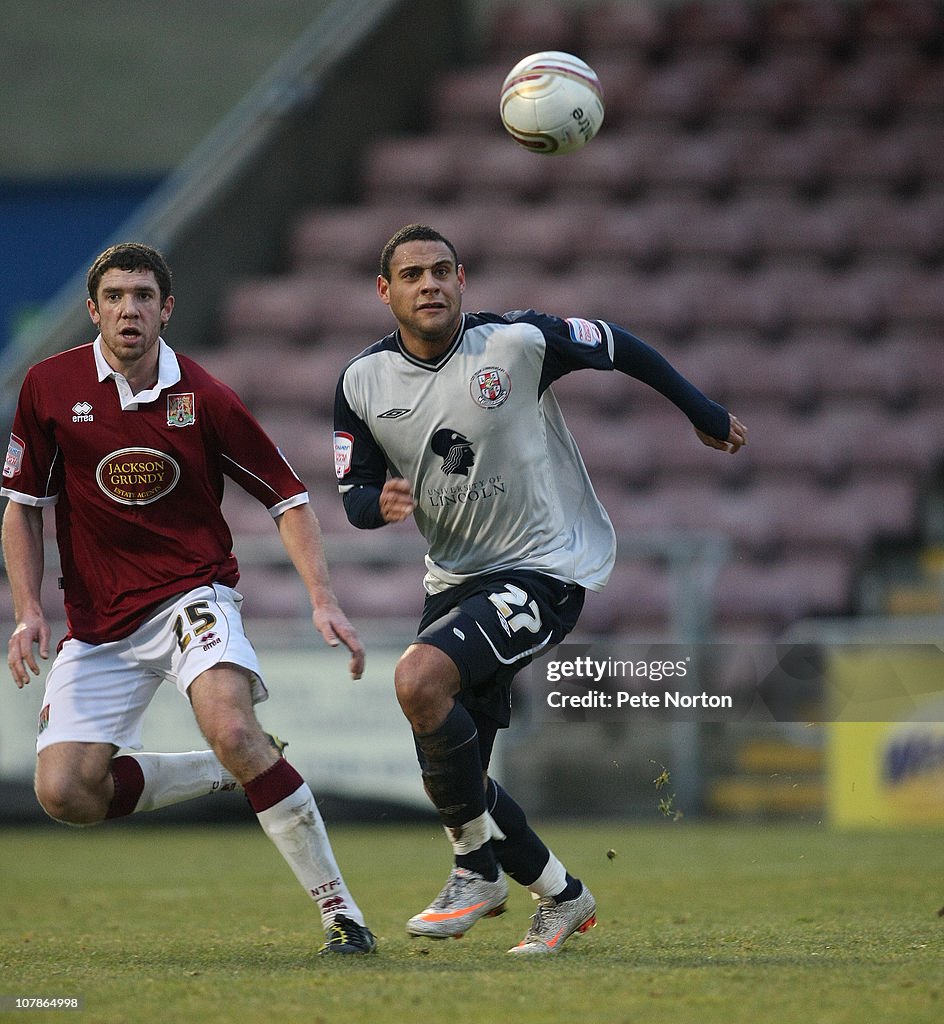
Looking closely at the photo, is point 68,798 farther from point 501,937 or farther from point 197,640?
point 501,937

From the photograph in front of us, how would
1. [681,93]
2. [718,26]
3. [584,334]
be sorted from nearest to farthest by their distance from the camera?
[584,334] < [681,93] < [718,26]

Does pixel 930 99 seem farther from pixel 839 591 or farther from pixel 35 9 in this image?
pixel 35 9

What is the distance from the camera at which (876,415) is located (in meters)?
13.4

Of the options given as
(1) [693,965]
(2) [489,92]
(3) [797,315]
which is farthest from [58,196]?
(1) [693,965]

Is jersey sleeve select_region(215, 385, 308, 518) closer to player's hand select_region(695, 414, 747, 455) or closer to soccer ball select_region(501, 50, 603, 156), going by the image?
player's hand select_region(695, 414, 747, 455)

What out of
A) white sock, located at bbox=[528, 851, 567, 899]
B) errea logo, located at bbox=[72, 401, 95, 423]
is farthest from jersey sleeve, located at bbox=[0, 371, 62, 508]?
white sock, located at bbox=[528, 851, 567, 899]

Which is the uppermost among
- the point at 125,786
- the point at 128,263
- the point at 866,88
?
the point at 866,88

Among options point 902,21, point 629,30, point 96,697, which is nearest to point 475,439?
point 96,697

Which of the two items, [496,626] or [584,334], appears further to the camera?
[584,334]

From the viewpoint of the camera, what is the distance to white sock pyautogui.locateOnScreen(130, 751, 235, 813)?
564 cm

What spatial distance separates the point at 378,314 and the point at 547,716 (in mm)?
4828

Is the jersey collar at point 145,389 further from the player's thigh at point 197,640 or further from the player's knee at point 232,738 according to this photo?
the player's knee at point 232,738

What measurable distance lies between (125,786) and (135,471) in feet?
3.40

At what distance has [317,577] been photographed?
528cm
